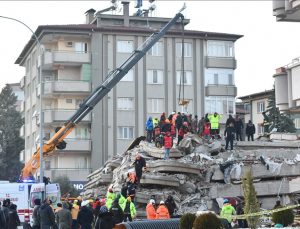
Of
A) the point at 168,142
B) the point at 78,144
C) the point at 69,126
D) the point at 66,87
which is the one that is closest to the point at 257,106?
the point at 78,144

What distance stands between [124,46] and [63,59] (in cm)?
601

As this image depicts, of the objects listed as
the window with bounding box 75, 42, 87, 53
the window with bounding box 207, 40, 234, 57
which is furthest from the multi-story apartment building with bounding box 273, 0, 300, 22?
the window with bounding box 207, 40, 234, 57

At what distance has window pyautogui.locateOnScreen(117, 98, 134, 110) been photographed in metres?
73.3

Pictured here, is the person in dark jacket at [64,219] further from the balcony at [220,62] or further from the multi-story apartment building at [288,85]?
the balcony at [220,62]

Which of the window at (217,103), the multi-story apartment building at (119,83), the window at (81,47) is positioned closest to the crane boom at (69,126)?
the multi-story apartment building at (119,83)

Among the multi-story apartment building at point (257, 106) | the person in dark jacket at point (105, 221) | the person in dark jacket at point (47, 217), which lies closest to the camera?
the person in dark jacket at point (105, 221)

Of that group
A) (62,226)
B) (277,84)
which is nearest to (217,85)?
(62,226)

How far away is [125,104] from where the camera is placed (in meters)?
73.4

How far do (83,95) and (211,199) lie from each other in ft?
130

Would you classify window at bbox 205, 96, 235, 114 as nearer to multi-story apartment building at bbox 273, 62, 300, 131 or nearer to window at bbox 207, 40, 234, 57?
window at bbox 207, 40, 234, 57

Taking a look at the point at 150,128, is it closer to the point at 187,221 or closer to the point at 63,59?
the point at 187,221

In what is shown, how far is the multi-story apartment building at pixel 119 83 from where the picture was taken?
235 ft

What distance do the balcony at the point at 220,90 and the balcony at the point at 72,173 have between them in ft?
46.3

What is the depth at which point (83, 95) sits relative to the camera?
72.5 metres
